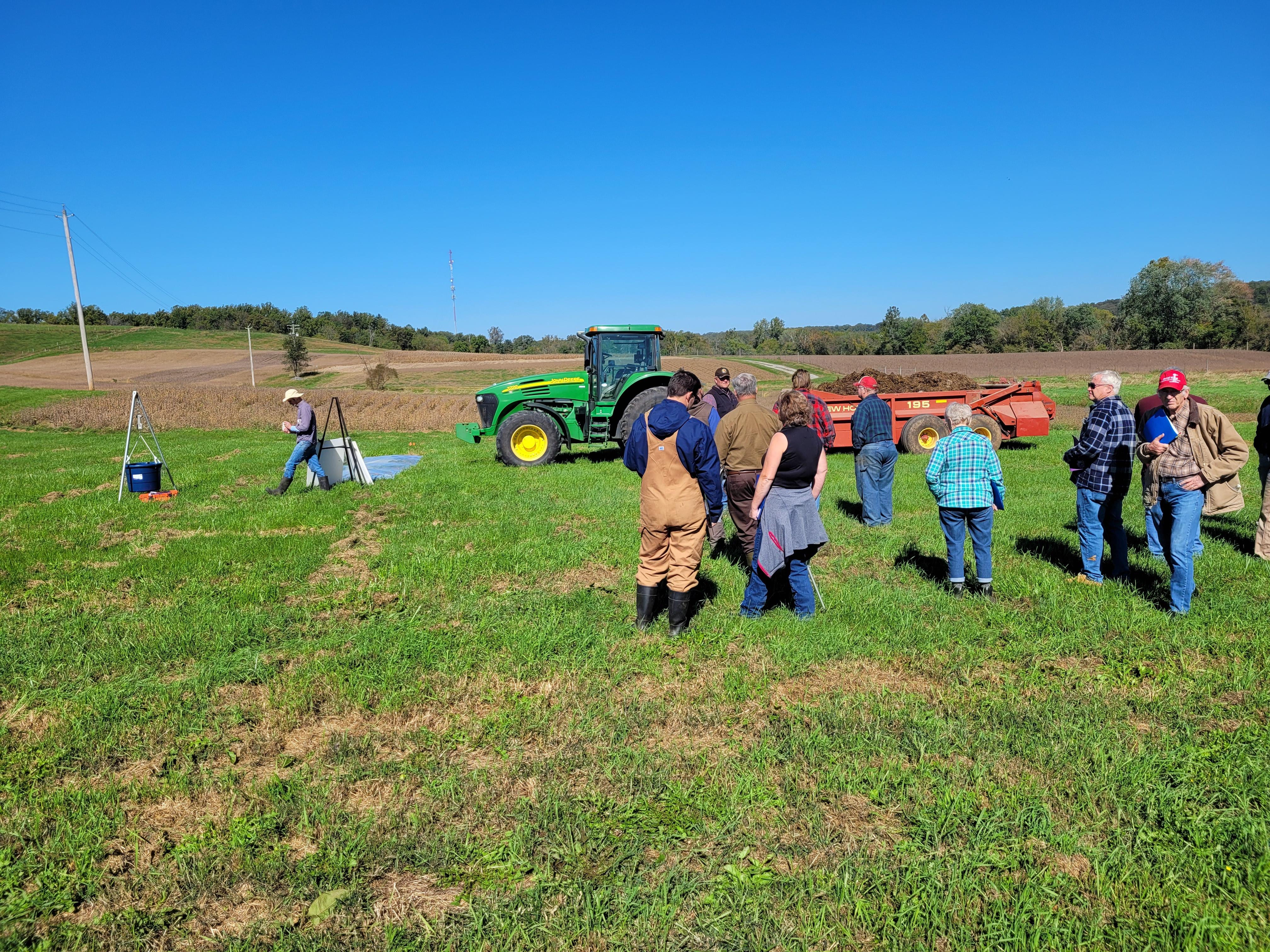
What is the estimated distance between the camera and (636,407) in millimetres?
13695

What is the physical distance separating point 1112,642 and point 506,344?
97.1m

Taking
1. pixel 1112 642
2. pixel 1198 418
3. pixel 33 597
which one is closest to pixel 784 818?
pixel 1112 642

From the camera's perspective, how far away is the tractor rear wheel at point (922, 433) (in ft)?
48.3

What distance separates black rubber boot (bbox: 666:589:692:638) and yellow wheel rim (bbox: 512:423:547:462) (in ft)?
29.9

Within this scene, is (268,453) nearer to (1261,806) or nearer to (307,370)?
(1261,806)

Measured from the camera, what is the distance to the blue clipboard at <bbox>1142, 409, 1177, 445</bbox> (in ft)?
19.7

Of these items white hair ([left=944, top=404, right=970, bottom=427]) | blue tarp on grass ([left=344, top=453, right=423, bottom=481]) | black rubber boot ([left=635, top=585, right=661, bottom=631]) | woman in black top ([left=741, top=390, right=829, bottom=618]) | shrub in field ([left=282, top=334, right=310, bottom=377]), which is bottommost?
blue tarp on grass ([left=344, top=453, right=423, bottom=481])

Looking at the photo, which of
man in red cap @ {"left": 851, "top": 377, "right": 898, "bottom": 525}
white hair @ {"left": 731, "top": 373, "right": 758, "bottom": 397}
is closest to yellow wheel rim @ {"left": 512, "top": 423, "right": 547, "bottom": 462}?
man in red cap @ {"left": 851, "top": 377, "right": 898, "bottom": 525}

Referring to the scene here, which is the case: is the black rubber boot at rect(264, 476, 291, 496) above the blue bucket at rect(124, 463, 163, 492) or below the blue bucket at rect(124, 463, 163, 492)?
below

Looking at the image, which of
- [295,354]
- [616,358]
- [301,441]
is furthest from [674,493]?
[295,354]

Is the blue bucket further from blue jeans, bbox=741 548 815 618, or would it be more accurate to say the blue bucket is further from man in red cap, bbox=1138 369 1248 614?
man in red cap, bbox=1138 369 1248 614

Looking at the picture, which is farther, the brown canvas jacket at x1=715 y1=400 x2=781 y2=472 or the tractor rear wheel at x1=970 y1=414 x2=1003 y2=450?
the tractor rear wheel at x1=970 y1=414 x2=1003 y2=450

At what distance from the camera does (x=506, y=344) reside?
98.7 metres

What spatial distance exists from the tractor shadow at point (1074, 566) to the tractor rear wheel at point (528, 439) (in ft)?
27.8
